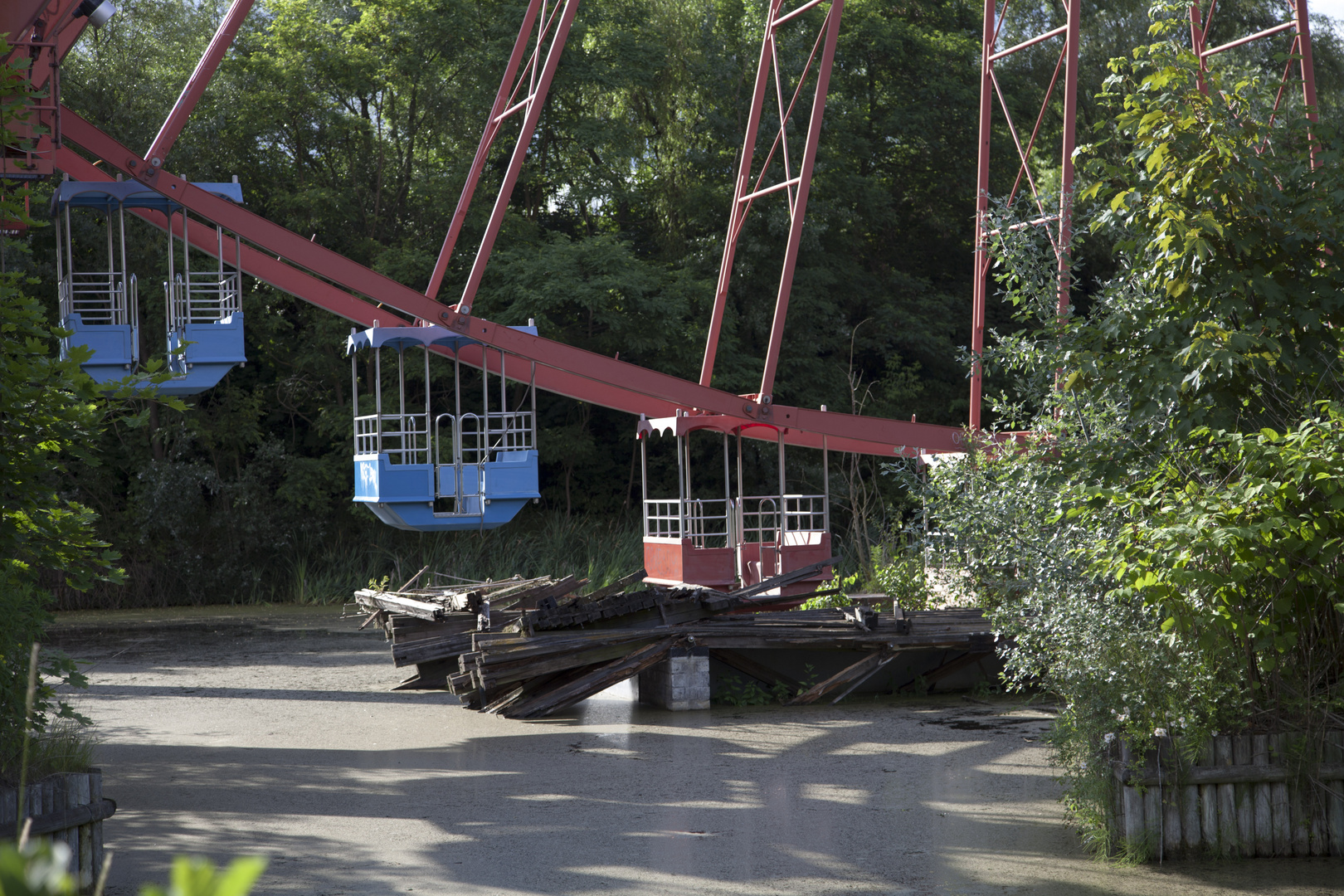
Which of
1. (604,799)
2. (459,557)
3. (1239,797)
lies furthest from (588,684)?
(459,557)

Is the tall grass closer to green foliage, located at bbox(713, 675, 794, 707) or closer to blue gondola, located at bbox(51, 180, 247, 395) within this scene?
green foliage, located at bbox(713, 675, 794, 707)

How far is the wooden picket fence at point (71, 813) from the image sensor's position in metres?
5.46

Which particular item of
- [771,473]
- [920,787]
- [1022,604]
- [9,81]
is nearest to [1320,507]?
[1022,604]

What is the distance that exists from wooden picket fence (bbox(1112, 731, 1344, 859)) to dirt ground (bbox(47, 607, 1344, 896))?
13 centimetres

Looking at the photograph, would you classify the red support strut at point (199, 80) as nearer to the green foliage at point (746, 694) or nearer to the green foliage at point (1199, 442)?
the green foliage at point (746, 694)

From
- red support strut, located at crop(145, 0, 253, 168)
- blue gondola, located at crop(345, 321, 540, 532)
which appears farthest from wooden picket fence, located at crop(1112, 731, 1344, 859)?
red support strut, located at crop(145, 0, 253, 168)

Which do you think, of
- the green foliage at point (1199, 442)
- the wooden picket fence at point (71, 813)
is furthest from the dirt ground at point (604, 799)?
the green foliage at point (1199, 442)

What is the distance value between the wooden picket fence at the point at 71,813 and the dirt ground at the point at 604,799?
30 centimetres

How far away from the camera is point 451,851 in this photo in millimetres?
6652

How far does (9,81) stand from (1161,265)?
5.71 m

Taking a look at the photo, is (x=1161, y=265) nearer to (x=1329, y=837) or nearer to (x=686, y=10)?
(x=1329, y=837)

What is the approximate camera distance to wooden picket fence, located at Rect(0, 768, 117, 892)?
17.9 ft

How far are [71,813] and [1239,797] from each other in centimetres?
565

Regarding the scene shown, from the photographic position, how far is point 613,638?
11094mm
